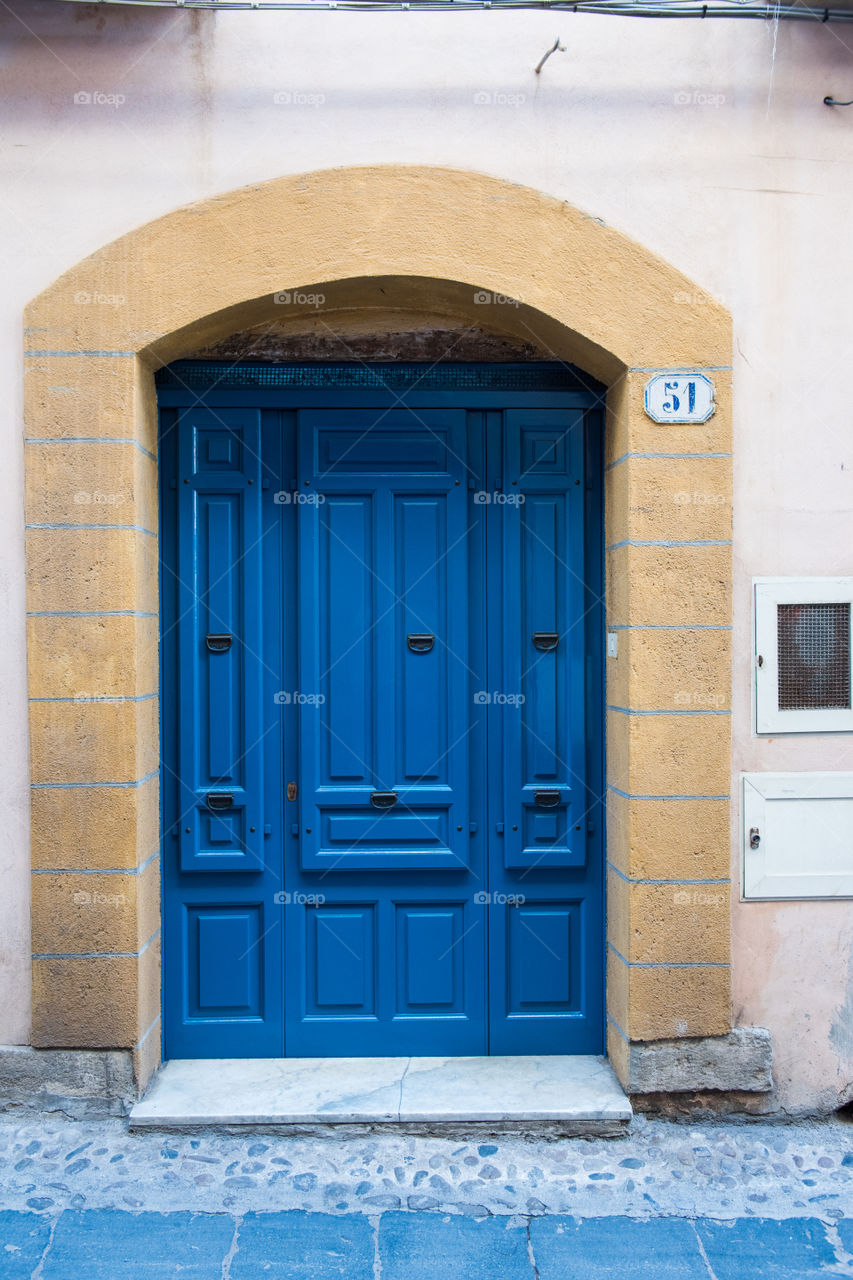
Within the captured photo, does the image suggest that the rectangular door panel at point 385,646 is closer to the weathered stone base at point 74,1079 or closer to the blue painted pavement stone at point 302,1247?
the weathered stone base at point 74,1079

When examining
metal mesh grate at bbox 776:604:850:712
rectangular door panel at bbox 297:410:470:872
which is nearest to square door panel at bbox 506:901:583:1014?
rectangular door panel at bbox 297:410:470:872

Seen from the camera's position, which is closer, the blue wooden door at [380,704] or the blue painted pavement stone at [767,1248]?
the blue painted pavement stone at [767,1248]

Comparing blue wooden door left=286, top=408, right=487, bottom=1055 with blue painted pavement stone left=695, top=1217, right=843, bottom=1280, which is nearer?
blue painted pavement stone left=695, top=1217, right=843, bottom=1280

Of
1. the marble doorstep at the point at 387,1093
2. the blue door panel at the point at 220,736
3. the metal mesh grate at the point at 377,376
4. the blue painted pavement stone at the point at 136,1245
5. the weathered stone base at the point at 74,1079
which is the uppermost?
the metal mesh grate at the point at 377,376

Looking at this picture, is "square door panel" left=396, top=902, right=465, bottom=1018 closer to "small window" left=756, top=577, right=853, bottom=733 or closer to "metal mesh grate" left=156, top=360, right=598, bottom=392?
Result: "small window" left=756, top=577, right=853, bottom=733

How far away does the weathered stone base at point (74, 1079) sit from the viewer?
3.61m

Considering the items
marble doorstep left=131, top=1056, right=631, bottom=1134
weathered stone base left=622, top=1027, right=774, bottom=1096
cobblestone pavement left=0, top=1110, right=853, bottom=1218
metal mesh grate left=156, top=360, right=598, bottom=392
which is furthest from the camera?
metal mesh grate left=156, top=360, right=598, bottom=392

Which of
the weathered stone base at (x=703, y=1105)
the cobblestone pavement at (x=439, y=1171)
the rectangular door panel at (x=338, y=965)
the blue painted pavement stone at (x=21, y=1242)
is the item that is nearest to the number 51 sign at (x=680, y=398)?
the rectangular door panel at (x=338, y=965)

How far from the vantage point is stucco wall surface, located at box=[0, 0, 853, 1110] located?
3596 millimetres

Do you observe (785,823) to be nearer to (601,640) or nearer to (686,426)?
(601,640)

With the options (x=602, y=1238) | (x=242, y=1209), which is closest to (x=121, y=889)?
(x=242, y=1209)

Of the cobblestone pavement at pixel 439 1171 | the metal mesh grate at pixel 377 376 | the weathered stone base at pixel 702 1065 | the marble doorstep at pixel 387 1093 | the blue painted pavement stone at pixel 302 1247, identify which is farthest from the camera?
the metal mesh grate at pixel 377 376

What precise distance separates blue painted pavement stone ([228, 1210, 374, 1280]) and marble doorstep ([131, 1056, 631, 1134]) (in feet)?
1.45

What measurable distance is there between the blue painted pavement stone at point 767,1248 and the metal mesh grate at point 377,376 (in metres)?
3.33
